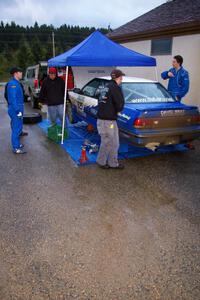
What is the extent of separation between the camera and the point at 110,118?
4.98 meters

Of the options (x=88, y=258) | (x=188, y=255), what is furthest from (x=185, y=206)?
(x=88, y=258)

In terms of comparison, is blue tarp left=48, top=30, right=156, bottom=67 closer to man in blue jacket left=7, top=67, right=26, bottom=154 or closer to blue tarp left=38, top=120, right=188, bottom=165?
man in blue jacket left=7, top=67, right=26, bottom=154

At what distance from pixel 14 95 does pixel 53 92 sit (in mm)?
1322

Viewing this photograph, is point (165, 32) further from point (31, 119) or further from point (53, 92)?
point (31, 119)

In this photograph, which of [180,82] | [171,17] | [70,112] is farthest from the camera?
[171,17]

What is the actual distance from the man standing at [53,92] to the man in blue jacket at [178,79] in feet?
8.75

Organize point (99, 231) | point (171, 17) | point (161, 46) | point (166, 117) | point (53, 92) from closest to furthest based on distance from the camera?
1. point (99, 231)
2. point (166, 117)
3. point (53, 92)
4. point (161, 46)
5. point (171, 17)

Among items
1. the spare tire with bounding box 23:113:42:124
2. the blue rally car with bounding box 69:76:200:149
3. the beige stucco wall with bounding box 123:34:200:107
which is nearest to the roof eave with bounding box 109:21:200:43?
the beige stucco wall with bounding box 123:34:200:107

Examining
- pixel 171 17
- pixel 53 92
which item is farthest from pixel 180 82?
pixel 171 17

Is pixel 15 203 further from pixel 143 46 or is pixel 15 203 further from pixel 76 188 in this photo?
pixel 143 46

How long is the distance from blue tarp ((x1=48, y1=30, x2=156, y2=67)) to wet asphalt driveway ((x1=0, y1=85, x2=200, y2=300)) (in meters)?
2.41

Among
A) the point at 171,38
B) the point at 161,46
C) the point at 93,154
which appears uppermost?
the point at 171,38

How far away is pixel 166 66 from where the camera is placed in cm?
994

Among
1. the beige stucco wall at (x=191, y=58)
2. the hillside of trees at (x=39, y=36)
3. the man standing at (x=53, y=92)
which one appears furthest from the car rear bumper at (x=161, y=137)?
the hillside of trees at (x=39, y=36)
